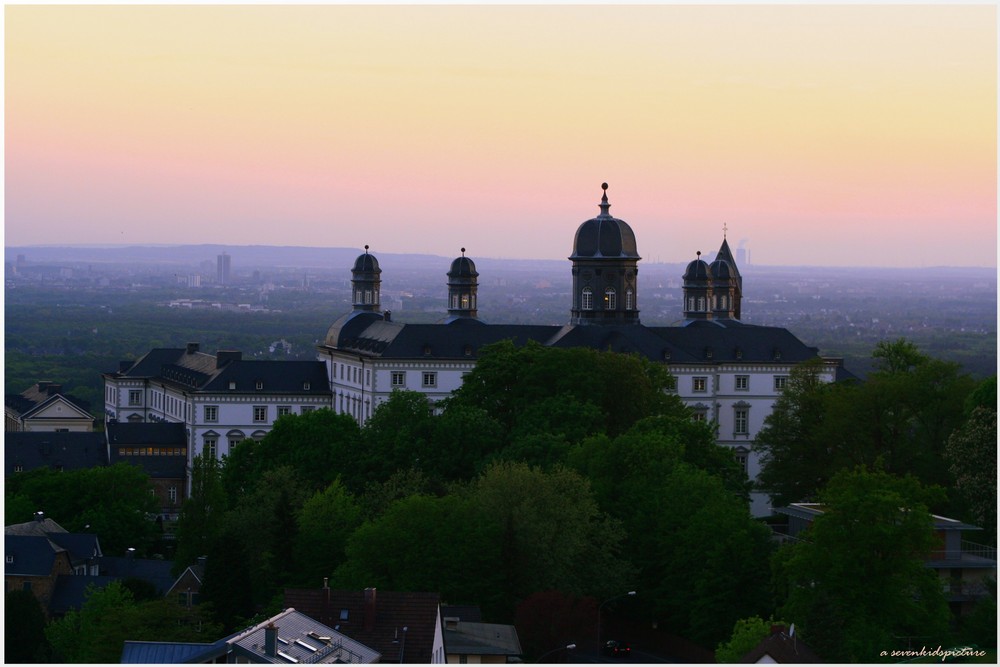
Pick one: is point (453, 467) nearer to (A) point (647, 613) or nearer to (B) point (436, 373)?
(A) point (647, 613)

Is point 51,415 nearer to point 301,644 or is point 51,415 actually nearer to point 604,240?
point 604,240

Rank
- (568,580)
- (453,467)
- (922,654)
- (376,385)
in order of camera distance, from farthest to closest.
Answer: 1. (376,385)
2. (453,467)
3. (568,580)
4. (922,654)

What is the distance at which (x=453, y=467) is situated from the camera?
77.4 meters

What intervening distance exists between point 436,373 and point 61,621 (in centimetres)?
3930

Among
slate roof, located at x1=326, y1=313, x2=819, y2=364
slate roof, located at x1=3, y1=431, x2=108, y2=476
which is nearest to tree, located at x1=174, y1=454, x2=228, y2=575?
slate roof, located at x1=3, y1=431, x2=108, y2=476

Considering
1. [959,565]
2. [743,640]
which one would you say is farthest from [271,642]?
[959,565]

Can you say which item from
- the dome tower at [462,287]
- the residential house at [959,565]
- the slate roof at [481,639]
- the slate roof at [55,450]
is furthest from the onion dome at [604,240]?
the slate roof at [481,639]

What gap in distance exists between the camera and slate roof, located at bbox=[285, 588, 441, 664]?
49188 millimetres

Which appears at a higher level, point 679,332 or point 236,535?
point 679,332

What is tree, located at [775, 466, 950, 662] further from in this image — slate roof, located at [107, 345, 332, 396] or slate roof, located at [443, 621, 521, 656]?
slate roof, located at [107, 345, 332, 396]

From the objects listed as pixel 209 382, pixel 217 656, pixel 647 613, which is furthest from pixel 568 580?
pixel 209 382

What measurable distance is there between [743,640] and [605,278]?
5478 cm

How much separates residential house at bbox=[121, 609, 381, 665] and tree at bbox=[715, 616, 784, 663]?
8.60m

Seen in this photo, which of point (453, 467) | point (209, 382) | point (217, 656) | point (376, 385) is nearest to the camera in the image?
point (217, 656)
